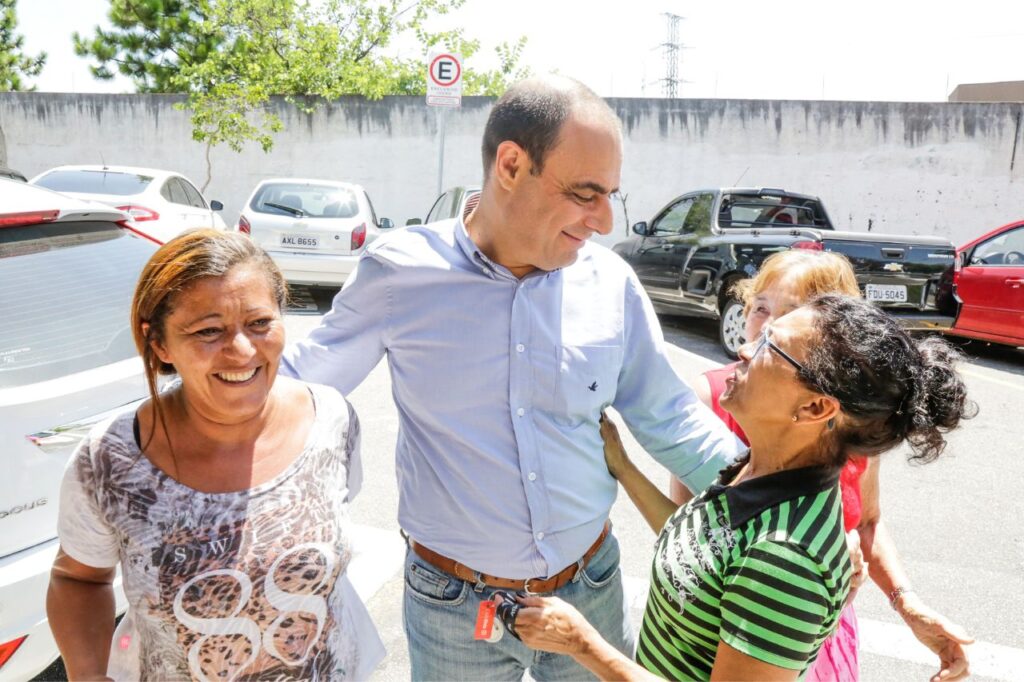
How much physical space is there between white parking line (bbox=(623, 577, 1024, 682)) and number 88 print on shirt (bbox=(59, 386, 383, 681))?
65.6 inches

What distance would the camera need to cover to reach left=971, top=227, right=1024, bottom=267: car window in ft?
27.5

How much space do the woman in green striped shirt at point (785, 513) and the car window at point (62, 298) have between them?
5.82 feet

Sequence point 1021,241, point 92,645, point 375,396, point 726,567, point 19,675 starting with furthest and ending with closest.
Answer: point 1021,241
point 375,396
point 19,675
point 92,645
point 726,567

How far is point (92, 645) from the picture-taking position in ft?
4.94

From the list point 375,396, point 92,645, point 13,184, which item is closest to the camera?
point 92,645

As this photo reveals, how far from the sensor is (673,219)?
9.54 m

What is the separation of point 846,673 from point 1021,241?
8.38 m

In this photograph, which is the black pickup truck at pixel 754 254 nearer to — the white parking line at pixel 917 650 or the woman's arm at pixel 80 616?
the white parking line at pixel 917 650

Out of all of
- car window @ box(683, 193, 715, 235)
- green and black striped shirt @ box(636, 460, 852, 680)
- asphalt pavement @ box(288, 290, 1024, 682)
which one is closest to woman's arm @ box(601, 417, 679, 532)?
green and black striped shirt @ box(636, 460, 852, 680)

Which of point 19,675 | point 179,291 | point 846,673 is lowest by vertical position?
point 19,675

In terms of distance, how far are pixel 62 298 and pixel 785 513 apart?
236cm

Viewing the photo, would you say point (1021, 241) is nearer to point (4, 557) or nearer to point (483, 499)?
point (483, 499)

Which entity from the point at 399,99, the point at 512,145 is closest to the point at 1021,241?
the point at 512,145

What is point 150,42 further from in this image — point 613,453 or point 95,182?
point 613,453
